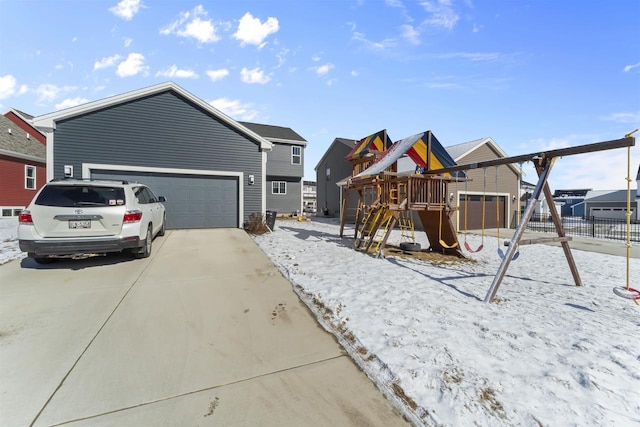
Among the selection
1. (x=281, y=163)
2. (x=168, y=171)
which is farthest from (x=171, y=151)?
(x=281, y=163)

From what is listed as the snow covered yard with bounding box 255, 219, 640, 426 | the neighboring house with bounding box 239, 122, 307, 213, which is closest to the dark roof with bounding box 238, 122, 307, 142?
the neighboring house with bounding box 239, 122, 307, 213

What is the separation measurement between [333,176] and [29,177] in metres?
20.4

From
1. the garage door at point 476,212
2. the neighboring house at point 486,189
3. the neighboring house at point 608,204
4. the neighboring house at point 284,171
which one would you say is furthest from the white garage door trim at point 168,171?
the neighboring house at point 608,204

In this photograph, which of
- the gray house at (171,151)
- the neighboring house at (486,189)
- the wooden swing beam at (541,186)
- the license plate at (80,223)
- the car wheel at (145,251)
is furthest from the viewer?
the neighboring house at (486,189)

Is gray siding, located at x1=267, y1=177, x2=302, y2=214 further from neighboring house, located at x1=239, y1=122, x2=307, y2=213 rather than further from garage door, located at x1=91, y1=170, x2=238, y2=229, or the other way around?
garage door, located at x1=91, y1=170, x2=238, y2=229

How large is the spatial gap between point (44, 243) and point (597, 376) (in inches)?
306

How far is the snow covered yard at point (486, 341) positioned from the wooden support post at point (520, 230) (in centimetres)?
24

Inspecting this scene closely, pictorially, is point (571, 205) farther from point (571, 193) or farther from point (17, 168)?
point (17, 168)

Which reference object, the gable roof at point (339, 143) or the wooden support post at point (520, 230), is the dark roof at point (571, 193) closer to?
the gable roof at point (339, 143)

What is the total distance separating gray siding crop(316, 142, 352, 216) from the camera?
22.9m

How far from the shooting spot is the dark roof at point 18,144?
15.4 m

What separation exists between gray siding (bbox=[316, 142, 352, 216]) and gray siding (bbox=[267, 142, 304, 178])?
11.0 ft

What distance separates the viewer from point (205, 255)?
21.8 ft

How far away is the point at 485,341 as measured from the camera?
2936mm
